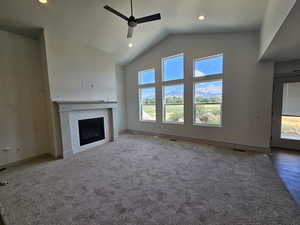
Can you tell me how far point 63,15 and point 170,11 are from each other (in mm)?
2565

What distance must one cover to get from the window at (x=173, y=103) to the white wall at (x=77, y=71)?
213cm

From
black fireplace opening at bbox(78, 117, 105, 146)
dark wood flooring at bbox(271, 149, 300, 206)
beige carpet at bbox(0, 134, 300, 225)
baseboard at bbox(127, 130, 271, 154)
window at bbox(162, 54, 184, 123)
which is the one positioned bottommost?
dark wood flooring at bbox(271, 149, 300, 206)

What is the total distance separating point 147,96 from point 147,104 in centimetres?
35

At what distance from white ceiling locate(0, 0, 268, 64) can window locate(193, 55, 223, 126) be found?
95cm

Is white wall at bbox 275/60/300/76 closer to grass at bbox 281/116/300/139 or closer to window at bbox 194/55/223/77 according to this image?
grass at bbox 281/116/300/139

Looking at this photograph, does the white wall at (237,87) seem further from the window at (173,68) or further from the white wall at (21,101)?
the white wall at (21,101)

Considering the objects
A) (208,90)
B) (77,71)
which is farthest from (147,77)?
(77,71)

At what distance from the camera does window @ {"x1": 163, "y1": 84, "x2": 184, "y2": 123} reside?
499 centimetres

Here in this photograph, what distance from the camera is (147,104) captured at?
5930mm

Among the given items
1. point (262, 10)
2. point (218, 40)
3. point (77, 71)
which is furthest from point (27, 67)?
point (262, 10)

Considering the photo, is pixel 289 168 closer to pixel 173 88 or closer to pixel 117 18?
pixel 173 88

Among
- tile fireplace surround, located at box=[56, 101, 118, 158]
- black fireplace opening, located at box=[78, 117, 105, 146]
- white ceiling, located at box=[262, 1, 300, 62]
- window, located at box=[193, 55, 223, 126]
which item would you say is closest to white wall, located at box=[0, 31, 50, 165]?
tile fireplace surround, located at box=[56, 101, 118, 158]

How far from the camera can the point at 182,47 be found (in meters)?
4.68

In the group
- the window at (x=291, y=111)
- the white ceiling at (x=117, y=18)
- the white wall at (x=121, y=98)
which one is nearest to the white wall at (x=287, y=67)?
the window at (x=291, y=111)
